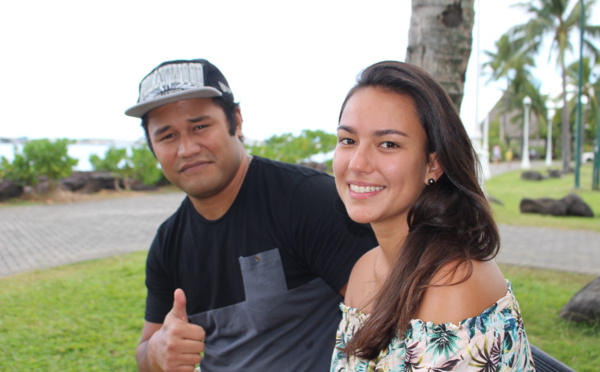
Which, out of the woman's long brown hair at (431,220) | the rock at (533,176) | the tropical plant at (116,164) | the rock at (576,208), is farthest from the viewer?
the rock at (533,176)

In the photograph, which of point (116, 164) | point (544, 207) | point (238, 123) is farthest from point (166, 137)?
point (116, 164)

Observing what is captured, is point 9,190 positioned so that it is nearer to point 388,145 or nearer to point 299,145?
point 299,145

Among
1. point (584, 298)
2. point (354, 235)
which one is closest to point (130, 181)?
point (584, 298)

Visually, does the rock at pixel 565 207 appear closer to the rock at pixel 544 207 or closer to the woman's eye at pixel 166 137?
the rock at pixel 544 207

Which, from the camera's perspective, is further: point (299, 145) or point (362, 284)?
point (299, 145)

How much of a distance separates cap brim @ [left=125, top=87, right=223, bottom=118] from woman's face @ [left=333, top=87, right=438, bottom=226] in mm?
829

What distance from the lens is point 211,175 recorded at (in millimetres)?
2217

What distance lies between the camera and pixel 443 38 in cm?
340

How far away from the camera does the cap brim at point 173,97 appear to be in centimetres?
218

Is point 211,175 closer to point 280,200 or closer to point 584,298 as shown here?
point 280,200

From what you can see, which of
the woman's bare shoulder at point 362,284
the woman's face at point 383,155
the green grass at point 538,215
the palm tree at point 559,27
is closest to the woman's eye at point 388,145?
the woman's face at point 383,155

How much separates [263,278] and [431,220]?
0.81 metres

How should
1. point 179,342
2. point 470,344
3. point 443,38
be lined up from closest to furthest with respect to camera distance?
point 470,344 → point 179,342 → point 443,38

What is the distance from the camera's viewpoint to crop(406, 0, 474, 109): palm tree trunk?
3.40 meters
